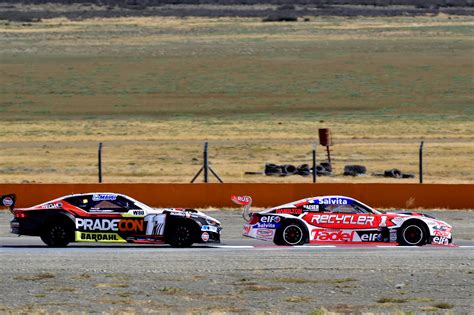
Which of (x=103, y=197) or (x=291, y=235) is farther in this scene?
(x=291, y=235)

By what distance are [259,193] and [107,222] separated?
29.0 feet

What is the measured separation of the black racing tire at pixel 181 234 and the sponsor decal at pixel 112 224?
2.04ft

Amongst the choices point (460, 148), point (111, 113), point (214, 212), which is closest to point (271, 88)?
point (111, 113)

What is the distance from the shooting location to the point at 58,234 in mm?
24641

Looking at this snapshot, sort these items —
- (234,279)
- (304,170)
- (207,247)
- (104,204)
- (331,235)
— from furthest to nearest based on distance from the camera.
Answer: (304,170) < (207,247) < (331,235) < (104,204) < (234,279)

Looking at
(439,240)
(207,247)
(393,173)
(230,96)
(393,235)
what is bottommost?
(207,247)

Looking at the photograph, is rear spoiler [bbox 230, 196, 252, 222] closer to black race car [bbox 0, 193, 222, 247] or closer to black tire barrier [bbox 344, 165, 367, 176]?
black race car [bbox 0, 193, 222, 247]

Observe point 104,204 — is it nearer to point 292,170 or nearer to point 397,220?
point 397,220

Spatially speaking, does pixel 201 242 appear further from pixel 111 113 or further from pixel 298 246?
pixel 111 113

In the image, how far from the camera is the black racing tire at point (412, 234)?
24.8 m

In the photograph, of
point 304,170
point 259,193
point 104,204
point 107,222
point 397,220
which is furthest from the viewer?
point 304,170

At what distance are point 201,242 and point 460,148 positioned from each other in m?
26.4

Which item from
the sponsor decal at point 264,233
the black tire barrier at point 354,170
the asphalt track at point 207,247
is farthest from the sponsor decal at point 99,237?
the black tire barrier at point 354,170

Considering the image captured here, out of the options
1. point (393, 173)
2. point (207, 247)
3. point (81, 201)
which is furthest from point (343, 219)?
point (393, 173)
